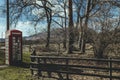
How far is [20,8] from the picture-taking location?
131ft

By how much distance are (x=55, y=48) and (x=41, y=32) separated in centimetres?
612

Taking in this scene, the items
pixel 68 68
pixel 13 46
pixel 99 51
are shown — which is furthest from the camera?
pixel 13 46

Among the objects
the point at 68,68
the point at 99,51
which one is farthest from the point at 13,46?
the point at 68,68

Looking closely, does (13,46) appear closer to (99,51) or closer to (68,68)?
(99,51)

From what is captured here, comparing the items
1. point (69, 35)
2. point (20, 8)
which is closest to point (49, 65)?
point (69, 35)

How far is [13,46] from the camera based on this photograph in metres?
24.3

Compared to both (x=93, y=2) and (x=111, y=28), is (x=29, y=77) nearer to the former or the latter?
(x=111, y=28)

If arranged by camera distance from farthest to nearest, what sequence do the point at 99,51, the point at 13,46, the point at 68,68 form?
1. the point at 13,46
2. the point at 99,51
3. the point at 68,68

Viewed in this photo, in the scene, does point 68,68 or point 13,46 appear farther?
point 13,46

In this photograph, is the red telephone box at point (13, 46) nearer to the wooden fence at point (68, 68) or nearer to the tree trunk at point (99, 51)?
the tree trunk at point (99, 51)

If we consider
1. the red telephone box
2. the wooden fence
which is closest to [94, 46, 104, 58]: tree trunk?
the red telephone box

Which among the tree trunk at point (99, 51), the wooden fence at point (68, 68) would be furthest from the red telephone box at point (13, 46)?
the wooden fence at point (68, 68)

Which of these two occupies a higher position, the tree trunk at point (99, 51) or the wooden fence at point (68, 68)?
the tree trunk at point (99, 51)

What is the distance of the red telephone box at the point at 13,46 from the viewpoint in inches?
948
